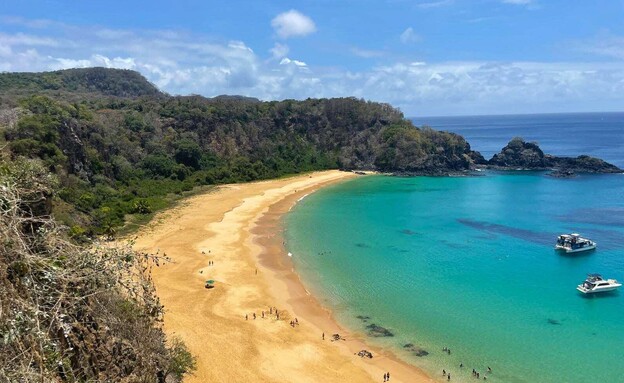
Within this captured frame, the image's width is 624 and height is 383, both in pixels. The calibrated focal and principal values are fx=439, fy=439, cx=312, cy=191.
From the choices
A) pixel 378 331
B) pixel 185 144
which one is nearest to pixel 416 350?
pixel 378 331

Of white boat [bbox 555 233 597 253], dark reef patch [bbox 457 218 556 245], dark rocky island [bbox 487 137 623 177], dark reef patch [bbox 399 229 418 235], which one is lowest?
dark reef patch [bbox 457 218 556 245]

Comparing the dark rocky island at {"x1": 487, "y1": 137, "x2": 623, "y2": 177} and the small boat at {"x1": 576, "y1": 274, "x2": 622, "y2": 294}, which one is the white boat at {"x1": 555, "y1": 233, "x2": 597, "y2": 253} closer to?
the small boat at {"x1": 576, "y1": 274, "x2": 622, "y2": 294}

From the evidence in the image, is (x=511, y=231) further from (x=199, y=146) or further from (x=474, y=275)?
(x=199, y=146)

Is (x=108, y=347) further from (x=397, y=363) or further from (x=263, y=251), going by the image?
(x=263, y=251)

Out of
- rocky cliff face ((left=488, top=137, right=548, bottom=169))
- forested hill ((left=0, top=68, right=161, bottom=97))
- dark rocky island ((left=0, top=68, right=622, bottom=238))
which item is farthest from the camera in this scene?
forested hill ((left=0, top=68, right=161, bottom=97))

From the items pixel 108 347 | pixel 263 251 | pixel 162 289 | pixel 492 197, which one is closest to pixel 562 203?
pixel 492 197

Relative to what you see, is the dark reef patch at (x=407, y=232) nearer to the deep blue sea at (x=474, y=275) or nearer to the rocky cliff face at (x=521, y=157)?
the deep blue sea at (x=474, y=275)

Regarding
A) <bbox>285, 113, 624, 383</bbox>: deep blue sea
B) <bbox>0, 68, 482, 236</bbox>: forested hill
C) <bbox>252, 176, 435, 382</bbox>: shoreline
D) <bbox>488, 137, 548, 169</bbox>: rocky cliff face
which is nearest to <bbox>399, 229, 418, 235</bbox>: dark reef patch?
<bbox>285, 113, 624, 383</bbox>: deep blue sea

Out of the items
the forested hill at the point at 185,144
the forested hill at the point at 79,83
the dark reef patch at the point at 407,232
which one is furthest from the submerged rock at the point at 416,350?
the forested hill at the point at 79,83
